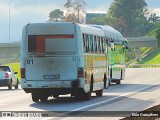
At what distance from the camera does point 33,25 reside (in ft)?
85.1

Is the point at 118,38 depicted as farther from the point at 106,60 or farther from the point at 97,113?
the point at 97,113

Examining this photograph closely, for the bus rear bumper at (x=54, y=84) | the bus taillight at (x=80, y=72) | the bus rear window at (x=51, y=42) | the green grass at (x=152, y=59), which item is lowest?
the green grass at (x=152, y=59)

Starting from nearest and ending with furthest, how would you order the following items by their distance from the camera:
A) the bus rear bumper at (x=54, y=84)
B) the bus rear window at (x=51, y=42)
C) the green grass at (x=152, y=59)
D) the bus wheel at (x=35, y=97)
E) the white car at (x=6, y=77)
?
the bus rear bumper at (x=54, y=84)
the bus rear window at (x=51, y=42)
the bus wheel at (x=35, y=97)
the white car at (x=6, y=77)
the green grass at (x=152, y=59)

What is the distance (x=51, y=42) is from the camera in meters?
25.6

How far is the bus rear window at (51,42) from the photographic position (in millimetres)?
25578

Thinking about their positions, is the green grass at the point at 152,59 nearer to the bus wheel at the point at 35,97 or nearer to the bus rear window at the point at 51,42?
the bus wheel at the point at 35,97

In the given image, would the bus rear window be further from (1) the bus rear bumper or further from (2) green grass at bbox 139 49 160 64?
(2) green grass at bbox 139 49 160 64

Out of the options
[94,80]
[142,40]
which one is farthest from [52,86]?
[142,40]

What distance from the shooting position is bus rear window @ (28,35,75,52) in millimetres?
25578

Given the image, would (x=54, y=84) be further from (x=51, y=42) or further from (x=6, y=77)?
(x=6, y=77)

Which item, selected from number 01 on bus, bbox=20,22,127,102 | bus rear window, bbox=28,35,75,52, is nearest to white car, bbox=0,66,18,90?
number 01 on bus, bbox=20,22,127,102

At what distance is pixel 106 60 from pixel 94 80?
341cm

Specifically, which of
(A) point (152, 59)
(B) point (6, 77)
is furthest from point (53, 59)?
(A) point (152, 59)

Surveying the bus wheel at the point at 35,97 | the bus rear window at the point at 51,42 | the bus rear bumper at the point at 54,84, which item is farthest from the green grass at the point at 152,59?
the bus rear bumper at the point at 54,84
